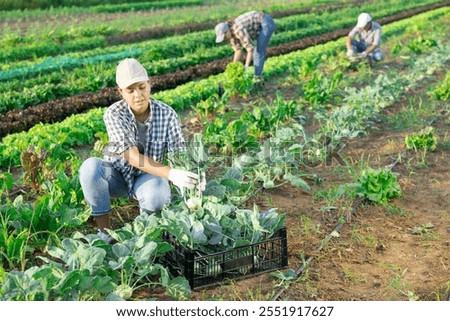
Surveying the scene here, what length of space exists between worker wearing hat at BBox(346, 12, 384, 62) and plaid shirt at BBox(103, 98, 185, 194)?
7.97m

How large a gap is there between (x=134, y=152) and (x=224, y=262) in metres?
0.95

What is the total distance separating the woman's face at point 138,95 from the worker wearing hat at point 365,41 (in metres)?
8.21

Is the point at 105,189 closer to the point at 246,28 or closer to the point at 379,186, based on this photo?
the point at 379,186

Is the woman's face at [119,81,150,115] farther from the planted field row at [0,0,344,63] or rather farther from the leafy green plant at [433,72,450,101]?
the planted field row at [0,0,344,63]

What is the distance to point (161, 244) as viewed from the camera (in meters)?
3.89

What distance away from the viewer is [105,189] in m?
4.50

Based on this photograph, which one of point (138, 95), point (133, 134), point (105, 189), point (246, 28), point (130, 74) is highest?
point (130, 74)

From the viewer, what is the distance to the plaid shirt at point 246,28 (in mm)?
10133

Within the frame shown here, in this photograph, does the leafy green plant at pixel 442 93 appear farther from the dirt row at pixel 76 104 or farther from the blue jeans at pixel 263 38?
the dirt row at pixel 76 104

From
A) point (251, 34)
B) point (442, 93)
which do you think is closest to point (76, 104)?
point (251, 34)

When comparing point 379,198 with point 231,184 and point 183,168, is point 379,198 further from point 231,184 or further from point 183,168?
point 183,168

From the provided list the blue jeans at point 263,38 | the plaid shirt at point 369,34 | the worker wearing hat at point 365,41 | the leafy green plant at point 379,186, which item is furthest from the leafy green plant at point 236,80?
the leafy green plant at point 379,186

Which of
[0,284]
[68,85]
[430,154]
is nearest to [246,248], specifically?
[0,284]

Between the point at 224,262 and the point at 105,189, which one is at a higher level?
the point at 105,189
